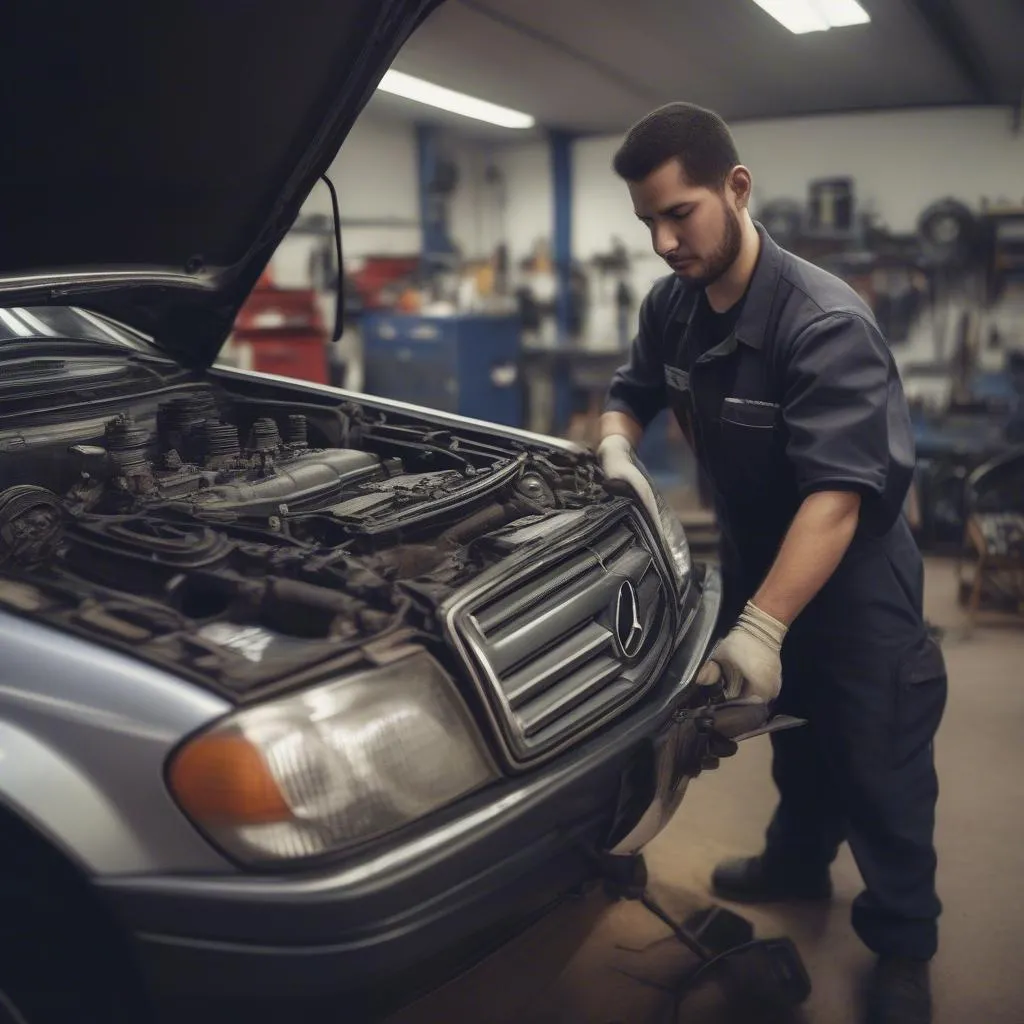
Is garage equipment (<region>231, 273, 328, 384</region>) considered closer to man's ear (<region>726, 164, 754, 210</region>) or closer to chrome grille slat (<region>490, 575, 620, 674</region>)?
man's ear (<region>726, 164, 754, 210</region>)

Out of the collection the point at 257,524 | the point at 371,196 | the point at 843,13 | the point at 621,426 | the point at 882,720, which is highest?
the point at 843,13

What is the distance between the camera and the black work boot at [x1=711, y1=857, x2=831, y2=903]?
220 centimetres

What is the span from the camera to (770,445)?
182 cm

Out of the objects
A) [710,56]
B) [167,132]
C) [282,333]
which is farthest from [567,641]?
[282,333]

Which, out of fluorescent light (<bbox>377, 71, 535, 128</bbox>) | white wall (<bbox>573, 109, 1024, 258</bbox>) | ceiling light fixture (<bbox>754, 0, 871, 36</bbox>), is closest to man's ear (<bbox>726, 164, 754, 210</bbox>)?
ceiling light fixture (<bbox>754, 0, 871, 36</bbox>)

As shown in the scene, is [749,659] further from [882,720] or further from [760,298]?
[760,298]

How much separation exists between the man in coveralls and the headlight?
575 mm

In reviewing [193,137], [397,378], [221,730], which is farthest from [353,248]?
[221,730]

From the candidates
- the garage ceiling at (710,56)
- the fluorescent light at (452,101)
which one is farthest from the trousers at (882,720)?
the fluorescent light at (452,101)

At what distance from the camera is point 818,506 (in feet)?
5.41

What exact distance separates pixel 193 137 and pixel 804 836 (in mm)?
1959

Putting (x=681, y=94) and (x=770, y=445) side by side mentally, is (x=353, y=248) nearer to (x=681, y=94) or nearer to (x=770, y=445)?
(x=681, y=94)

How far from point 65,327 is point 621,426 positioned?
1318 mm

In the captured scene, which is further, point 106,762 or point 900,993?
point 900,993
